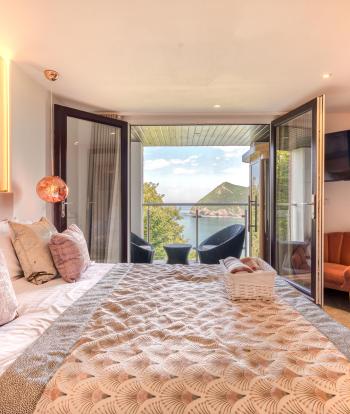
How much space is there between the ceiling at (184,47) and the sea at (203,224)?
280 cm

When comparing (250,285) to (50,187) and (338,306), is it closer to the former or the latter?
(50,187)

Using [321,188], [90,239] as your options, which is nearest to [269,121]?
[321,188]

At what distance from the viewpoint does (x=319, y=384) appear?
0.83 metres

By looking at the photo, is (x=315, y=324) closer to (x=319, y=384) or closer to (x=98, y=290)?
(x=319, y=384)

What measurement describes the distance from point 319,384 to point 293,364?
3.7 inches

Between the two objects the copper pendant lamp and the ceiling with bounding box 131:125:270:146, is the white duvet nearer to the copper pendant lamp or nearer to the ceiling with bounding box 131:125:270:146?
the copper pendant lamp

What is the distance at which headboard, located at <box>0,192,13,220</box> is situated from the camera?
234 cm

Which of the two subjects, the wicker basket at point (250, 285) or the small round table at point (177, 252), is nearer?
the wicker basket at point (250, 285)

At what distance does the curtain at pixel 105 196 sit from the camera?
376cm

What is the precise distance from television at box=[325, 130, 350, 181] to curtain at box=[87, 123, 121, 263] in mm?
2632

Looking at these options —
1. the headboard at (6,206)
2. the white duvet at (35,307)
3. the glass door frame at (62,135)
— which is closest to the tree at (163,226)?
the glass door frame at (62,135)

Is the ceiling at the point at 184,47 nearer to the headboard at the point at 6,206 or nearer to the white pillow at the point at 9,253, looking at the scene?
the headboard at the point at 6,206

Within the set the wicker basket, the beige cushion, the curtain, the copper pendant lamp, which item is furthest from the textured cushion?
the curtain

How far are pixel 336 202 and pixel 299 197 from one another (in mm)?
775
